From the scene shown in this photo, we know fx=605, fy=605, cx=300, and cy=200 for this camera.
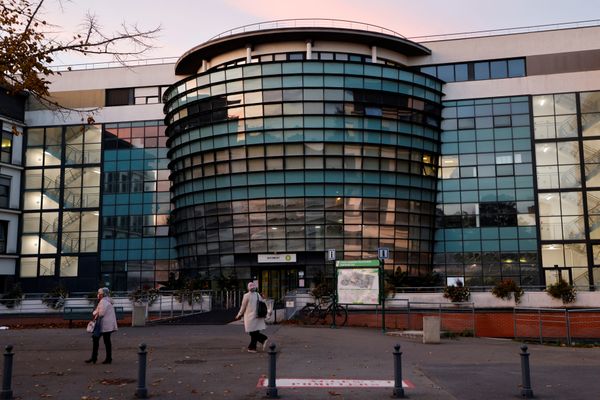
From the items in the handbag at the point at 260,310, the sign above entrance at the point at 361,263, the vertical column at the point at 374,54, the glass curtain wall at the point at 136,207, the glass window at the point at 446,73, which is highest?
the vertical column at the point at 374,54

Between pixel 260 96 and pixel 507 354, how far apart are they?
107 ft

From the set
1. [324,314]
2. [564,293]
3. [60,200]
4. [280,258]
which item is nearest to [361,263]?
[324,314]

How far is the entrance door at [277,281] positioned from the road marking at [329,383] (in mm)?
34631

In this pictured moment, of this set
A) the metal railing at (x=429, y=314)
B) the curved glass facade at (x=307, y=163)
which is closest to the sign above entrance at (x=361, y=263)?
the metal railing at (x=429, y=314)

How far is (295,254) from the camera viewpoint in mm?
44750

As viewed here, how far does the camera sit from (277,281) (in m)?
46.5

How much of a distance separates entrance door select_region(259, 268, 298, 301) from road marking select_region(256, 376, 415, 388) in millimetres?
34631

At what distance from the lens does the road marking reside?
35.4ft

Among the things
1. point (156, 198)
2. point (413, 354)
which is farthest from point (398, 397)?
point (156, 198)

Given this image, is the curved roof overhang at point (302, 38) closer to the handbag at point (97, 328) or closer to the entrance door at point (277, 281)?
the entrance door at point (277, 281)

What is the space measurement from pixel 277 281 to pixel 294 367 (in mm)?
33581

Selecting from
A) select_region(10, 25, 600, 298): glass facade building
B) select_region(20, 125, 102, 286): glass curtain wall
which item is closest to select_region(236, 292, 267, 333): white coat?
select_region(10, 25, 600, 298): glass facade building

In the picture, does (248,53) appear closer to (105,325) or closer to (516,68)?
(516,68)

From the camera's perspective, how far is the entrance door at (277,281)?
4612 centimetres
